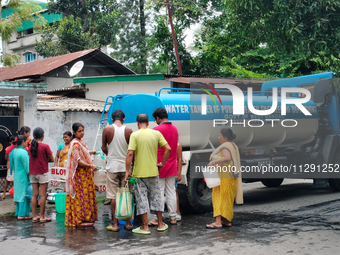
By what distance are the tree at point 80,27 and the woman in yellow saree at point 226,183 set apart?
21917mm

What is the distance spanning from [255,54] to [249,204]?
48.4 feet

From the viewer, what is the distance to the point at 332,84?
33.6 feet

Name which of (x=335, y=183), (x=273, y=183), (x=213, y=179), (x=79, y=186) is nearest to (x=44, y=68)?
(x=273, y=183)

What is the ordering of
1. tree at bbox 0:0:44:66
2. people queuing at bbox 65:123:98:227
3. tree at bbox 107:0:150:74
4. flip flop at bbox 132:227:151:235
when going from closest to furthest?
flip flop at bbox 132:227:151:235, people queuing at bbox 65:123:98:227, tree at bbox 0:0:44:66, tree at bbox 107:0:150:74

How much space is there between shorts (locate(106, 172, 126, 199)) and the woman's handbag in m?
0.15

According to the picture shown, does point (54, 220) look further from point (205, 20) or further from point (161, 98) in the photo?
point (205, 20)

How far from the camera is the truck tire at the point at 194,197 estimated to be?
8.12 metres

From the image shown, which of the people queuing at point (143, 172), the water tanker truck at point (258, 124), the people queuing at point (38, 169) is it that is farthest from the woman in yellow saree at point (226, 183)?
the people queuing at point (38, 169)

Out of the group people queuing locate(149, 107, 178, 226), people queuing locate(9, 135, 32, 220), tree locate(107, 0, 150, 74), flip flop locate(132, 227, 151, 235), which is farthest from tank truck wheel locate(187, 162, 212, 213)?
tree locate(107, 0, 150, 74)

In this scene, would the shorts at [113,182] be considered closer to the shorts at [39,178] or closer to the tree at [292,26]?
the shorts at [39,178]

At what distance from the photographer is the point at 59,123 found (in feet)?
39.0

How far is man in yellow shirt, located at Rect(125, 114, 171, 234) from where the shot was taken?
254 inches

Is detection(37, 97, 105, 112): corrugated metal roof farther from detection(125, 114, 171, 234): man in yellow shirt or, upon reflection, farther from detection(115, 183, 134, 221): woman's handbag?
detection(125, 114, 171, 234): man in yellow shirt

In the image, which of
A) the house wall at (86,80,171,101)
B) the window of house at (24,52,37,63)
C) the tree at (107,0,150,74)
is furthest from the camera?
the window of house at (24,52,37,63)
